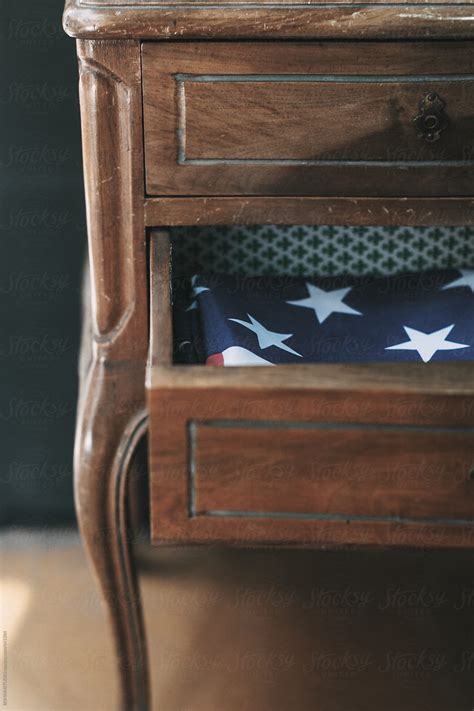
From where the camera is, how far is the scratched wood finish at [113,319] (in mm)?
705

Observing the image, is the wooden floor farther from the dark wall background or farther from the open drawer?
the open drawer

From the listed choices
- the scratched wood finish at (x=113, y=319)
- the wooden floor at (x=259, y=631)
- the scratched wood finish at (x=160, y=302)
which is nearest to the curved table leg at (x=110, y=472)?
the scratched wood finish at (x=113, y=319)

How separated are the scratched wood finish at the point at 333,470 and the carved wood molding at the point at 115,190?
22cm

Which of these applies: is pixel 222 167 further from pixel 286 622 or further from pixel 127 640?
pixel 286 622

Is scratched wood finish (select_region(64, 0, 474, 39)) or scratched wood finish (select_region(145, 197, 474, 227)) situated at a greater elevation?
scratched wood finish (select_region(64, 0, 474, 39))

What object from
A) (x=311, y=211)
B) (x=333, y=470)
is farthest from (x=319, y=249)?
(x=333, y=470)

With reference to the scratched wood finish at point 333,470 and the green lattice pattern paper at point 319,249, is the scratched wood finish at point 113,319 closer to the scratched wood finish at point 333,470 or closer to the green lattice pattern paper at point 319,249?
the scratched wood finish at point 333,470

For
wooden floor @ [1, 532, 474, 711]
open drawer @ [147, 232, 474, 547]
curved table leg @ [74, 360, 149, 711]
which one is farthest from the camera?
wooden floor @ [1, 532, 474, 711]

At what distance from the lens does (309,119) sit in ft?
2.33

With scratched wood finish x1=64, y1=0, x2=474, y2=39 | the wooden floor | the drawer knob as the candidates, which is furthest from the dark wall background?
the drawer knob

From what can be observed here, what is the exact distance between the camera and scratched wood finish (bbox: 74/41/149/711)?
2.31ft

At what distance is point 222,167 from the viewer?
73 cm

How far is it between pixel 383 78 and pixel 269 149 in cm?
11

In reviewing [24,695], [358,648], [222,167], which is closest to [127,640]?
[24,695]
